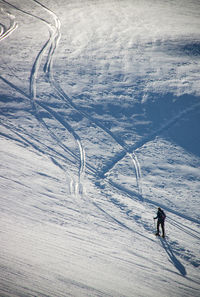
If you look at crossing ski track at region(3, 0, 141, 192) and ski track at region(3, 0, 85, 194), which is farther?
ski track at region(3, 0, 85, 194)

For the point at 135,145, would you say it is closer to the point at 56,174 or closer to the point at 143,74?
the point at 56,174

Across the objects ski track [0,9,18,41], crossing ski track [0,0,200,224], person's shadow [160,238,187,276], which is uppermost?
ski track [0,9,18,41]

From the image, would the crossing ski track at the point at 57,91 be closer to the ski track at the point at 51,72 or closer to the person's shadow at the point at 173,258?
the ski track at the point at 51,72

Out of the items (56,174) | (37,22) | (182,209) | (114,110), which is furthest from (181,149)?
(37,22)

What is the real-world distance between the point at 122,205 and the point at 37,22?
19.7 m

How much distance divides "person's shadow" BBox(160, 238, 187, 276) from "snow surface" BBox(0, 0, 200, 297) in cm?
4

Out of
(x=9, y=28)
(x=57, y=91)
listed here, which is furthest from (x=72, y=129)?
(x=9, y=28)

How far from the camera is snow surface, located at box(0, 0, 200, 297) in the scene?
707 centimetres

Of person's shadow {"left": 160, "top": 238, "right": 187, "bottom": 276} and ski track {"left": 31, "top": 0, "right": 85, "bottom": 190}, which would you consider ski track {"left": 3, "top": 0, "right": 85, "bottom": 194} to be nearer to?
ski track {"left": 31, "top": 0, "right": 85, "bottom": 190}

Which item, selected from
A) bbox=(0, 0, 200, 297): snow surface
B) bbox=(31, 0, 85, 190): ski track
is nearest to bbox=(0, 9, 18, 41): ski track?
bbox=(0, 0, 200, 297): snow surface

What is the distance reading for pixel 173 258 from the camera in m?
8.12

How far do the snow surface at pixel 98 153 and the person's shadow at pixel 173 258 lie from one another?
0.12 feet

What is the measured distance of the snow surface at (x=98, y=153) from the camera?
707 centimetres

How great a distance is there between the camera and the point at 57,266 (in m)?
6.78
